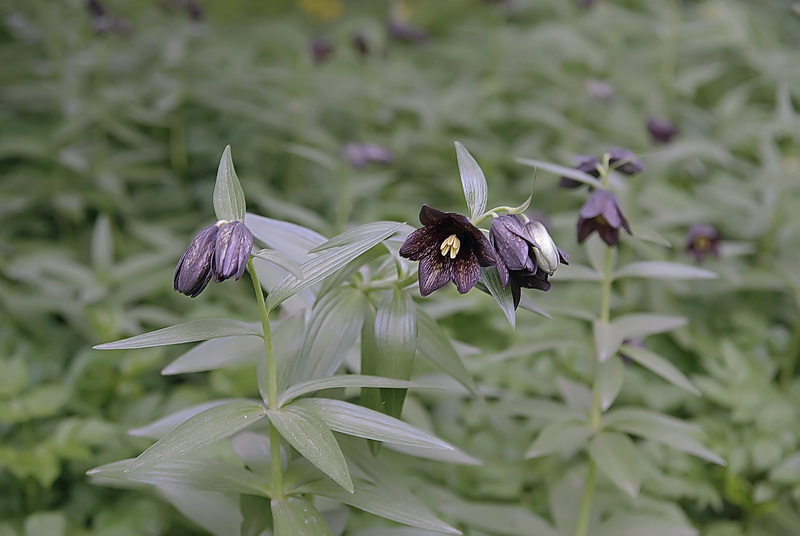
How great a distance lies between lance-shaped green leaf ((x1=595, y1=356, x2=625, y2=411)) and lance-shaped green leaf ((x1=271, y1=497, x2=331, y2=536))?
487 millimetres

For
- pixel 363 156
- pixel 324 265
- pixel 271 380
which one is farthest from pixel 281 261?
pixel 363 156

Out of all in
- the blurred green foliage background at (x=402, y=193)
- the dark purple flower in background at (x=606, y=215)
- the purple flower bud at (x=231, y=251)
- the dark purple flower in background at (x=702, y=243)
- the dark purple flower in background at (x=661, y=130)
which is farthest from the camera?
the dark purple flower in background at (x=661, y=130)

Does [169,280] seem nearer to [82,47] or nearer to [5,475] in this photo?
[5,475]

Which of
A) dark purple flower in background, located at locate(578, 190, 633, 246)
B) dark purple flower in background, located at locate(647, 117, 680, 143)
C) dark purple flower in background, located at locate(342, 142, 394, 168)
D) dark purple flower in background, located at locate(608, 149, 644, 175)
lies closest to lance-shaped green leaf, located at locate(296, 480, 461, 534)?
dark purple flower in background, located at locate(578, 190, 633, 246)

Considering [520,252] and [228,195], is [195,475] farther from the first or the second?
[520,252]

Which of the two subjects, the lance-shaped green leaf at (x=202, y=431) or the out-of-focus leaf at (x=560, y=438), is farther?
the out-of-focus leaf at (x=560, y=438)

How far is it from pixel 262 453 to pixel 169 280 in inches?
34.9

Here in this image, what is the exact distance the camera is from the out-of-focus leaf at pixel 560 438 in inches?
43.1

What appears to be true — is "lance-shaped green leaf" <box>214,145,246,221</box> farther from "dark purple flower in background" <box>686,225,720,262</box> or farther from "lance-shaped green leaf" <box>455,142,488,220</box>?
"dark purple flower in background" <box>686,225,720,262</box>

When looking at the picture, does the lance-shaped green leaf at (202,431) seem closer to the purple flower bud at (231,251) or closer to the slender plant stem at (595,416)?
the purple flower bud at (231,251)

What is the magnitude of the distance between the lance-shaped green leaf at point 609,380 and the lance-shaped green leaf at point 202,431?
55 centimetres

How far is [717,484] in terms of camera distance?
153 cm

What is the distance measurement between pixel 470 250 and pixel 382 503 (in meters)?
0.34

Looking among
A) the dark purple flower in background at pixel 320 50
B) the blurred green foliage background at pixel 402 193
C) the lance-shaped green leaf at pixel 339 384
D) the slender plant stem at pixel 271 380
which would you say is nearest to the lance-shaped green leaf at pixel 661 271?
the blurred green foliage background at pixel 402 193
